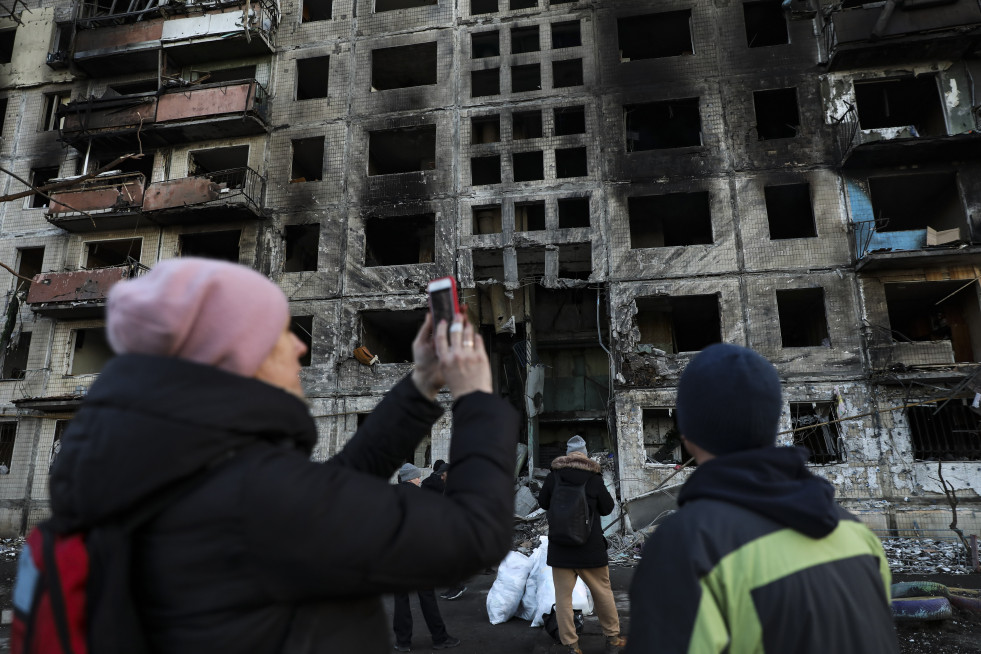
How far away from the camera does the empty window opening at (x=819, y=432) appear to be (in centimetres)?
1393

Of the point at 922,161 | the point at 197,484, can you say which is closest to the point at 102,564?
the point at 197,484

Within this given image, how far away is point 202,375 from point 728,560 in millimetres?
Result: 1204

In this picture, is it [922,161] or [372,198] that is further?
[372,198]

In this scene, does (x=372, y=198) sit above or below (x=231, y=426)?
above

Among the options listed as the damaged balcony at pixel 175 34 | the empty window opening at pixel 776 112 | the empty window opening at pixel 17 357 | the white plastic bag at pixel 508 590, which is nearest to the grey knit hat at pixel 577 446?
the white plastic bag at pixel 508 590

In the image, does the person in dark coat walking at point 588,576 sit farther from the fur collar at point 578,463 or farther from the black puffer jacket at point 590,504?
the fur collar at point 578,463

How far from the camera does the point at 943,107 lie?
15.3m

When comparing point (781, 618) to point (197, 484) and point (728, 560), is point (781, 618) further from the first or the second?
point (197, 484)

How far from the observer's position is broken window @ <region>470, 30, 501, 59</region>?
18.5 metres

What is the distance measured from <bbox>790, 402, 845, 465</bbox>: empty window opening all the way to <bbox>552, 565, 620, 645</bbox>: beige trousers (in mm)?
10610

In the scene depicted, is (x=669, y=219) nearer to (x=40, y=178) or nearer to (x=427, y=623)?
(x=427, y=623)

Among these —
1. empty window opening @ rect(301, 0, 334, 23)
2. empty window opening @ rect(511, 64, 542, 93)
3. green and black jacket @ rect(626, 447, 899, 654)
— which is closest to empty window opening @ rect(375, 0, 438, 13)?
empty window opening @ rect(301, 0, 334, 23)

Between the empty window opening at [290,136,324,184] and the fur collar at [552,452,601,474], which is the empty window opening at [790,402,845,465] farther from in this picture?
the empty window opening at [290,136,324,184]

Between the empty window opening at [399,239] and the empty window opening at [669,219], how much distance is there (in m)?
6.60
